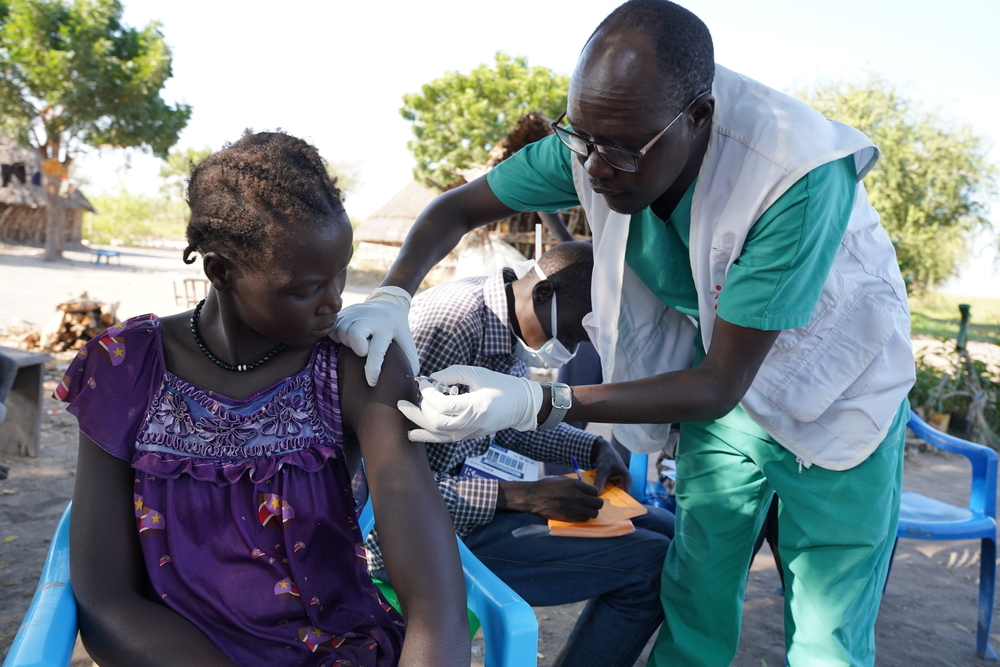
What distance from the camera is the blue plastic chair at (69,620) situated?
1.14m

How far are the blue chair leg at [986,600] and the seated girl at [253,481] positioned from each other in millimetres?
2655

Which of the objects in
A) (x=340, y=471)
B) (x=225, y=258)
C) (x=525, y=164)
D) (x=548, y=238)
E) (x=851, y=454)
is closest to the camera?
(x=225, y=258)

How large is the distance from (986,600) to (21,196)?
26986mm

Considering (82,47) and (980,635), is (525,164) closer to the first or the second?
(980,635)

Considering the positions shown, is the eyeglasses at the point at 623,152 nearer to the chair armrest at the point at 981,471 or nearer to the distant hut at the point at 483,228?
the distant hut at the point at 483,228

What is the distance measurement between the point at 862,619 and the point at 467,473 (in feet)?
3.41

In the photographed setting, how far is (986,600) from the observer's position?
2873 mm

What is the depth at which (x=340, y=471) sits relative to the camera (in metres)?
1.47

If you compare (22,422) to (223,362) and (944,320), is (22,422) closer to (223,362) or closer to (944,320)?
(223,362)

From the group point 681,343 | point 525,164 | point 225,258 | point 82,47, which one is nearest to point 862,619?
point 681,343

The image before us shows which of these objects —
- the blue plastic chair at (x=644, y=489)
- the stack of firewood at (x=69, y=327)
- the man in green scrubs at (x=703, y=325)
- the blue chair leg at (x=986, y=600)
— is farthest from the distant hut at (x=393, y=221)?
the man in green scrubs at (x=703, y=325)

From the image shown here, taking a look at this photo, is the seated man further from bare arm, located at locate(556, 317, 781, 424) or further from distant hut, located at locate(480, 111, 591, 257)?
distant hut, located at locate(480, 111, 591, 257)

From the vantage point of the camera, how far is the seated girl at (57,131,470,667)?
4.25 feet

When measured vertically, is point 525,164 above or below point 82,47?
below
